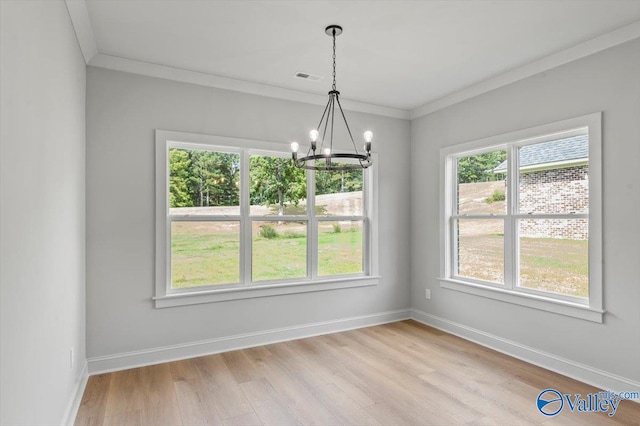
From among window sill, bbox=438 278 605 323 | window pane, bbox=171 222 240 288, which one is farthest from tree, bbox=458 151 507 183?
window pane, bbox=171 222 240 288

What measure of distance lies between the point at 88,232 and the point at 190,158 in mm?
1149

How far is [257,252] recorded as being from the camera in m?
4.09

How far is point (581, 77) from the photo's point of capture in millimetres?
3176

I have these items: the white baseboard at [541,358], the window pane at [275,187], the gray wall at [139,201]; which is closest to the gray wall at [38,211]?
the gray wall at [139,201]

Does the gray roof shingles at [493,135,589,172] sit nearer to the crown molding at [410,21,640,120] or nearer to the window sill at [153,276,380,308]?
the crown molding at [410,21,640,120]

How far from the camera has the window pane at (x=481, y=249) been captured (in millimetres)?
3992

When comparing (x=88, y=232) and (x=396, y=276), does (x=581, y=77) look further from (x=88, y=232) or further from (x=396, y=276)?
(x=88, y=232)

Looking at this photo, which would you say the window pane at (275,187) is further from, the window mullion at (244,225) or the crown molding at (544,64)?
the crown molding at (544,64)

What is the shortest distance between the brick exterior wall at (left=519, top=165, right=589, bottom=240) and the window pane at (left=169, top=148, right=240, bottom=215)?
9.76 feet

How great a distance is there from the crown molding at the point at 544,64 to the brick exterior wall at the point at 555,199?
95 cm

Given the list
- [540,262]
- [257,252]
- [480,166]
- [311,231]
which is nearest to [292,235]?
[311,231]

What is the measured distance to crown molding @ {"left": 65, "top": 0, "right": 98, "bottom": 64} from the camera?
2.53 m

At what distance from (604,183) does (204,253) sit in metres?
3.66

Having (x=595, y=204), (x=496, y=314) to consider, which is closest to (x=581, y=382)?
(x=496, y=314)
